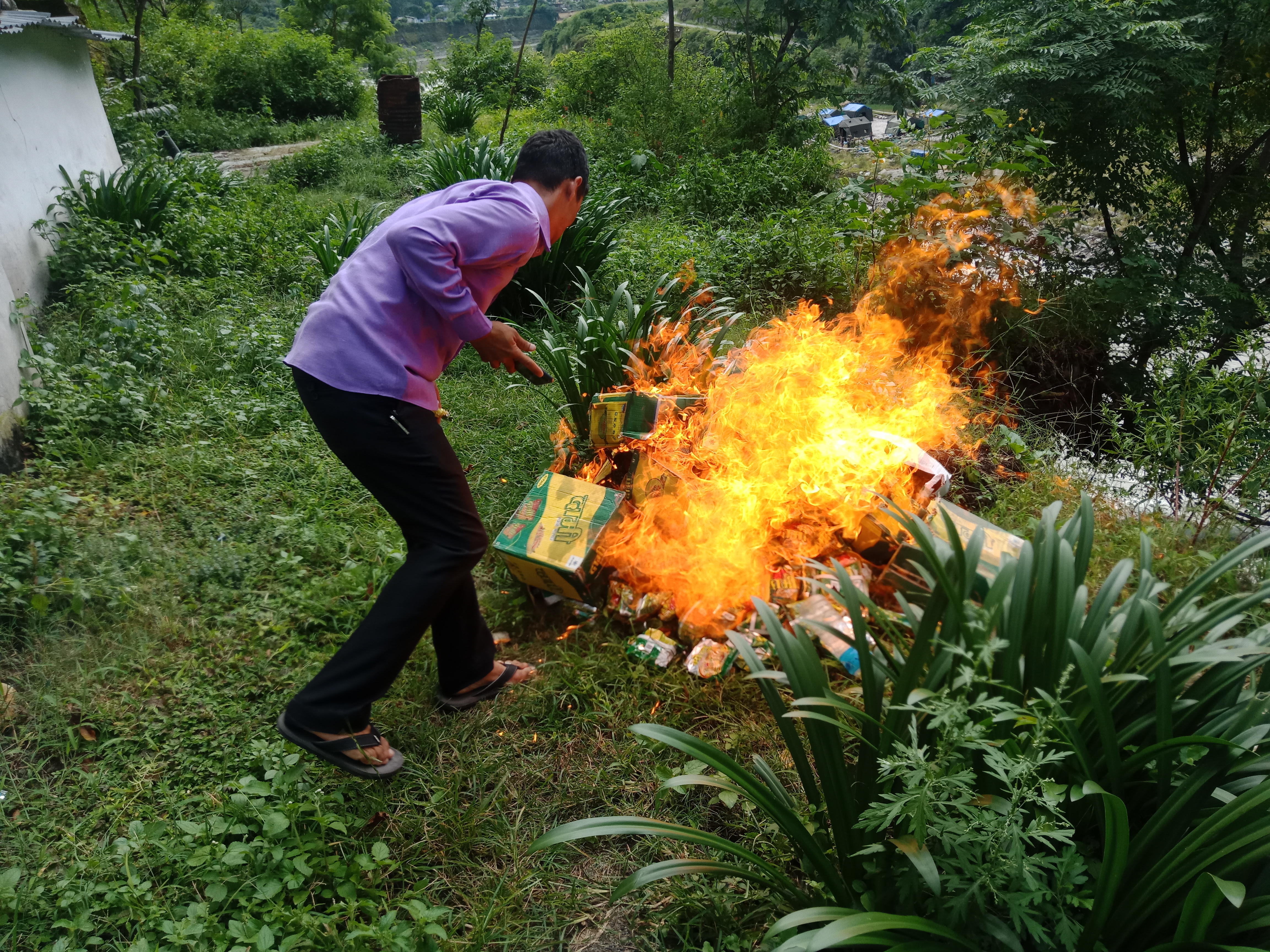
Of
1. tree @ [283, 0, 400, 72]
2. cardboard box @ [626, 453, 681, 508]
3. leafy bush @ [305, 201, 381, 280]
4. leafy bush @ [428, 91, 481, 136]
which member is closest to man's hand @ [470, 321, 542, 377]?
cardboard box @ [626, 453, 681, 508]

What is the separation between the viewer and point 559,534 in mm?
2957

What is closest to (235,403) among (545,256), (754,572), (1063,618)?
(545,256)

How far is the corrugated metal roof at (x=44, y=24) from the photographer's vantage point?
17.6 ft

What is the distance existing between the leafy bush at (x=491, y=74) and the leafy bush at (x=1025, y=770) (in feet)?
58.5

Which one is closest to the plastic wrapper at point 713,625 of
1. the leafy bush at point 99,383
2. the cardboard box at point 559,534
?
the cardboard box at point 559,534

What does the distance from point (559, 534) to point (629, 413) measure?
29.2 inches

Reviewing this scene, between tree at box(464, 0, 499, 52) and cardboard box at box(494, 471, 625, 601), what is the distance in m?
12.8

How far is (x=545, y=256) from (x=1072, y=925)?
16.4 ft

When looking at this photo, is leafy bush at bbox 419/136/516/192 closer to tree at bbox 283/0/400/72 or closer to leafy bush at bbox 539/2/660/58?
leafy bush at bbox 539/2/660/58

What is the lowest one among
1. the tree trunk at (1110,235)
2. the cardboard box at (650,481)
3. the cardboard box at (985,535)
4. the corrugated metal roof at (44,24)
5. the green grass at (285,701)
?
the green grass at (285,701)

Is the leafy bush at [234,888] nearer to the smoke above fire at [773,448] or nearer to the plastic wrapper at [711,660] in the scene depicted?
the plastic wrapper at [711,660]

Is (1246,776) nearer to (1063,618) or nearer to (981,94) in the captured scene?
(1063,618)

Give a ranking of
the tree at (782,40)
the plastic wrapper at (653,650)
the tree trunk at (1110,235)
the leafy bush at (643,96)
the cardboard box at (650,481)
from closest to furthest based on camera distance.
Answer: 1. the plastic wrapper at (653,650)
2. the cardboard box at (650,481)
3. the tree trunk at (1110,235)
4. the tree at (782,40)
5. the leafy bush at (643,96)

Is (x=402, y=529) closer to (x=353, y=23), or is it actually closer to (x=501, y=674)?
(x=501, y=674)
